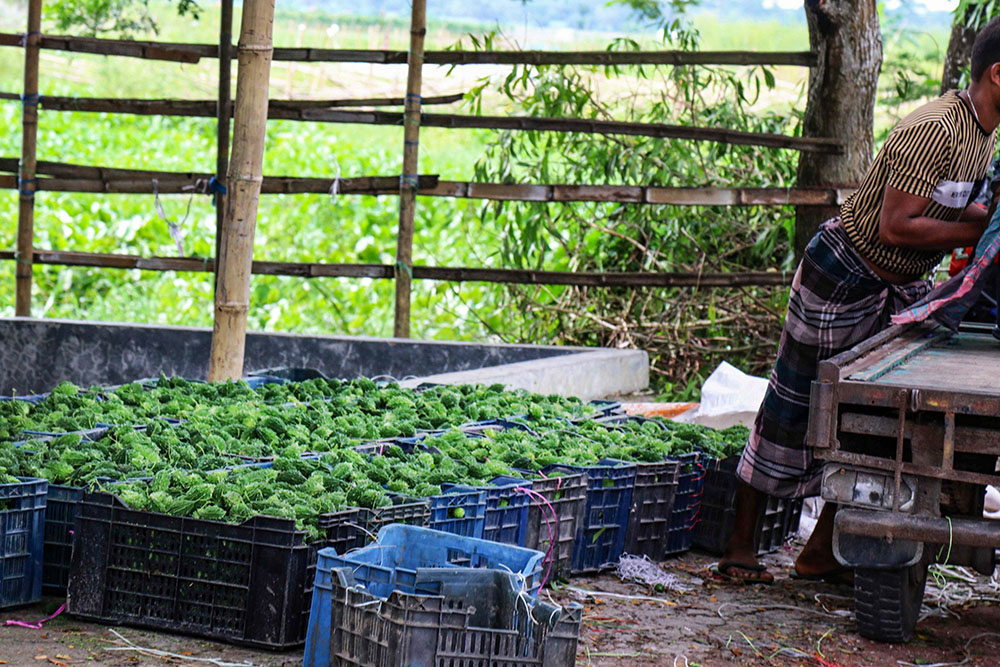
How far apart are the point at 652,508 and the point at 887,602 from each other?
0.94m

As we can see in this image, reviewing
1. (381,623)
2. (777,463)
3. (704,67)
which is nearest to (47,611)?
(381,623)

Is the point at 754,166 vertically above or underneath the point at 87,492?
above

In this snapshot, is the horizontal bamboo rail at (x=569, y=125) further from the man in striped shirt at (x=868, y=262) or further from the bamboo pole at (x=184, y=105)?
the man in striped shirt at (x=868, y=262)

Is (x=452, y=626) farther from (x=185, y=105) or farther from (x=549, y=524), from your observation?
(x=185, y=105)

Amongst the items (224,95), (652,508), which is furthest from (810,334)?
(224,95)

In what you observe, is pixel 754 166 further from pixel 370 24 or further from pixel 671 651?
pixel 370 24

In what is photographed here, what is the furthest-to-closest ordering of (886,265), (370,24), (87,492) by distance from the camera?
1. (370,24)
2. (886,265)
3. (87,492)

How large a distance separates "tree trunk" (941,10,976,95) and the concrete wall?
9.06 feet

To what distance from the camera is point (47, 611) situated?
2.90 m

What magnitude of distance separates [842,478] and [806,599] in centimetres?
88

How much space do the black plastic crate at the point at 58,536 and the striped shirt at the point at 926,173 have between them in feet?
8.01

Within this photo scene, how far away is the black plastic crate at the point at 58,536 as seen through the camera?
3014 millimetres

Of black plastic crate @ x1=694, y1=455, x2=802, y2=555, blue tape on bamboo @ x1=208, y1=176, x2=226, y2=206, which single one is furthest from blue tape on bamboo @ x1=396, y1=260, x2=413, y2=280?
black plastic crate @ x1=694, y1=455, x2=802, y2=555

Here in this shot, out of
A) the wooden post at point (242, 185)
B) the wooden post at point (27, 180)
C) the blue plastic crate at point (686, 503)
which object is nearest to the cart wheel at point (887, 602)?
the blue plastic crate at point (686, 503)
